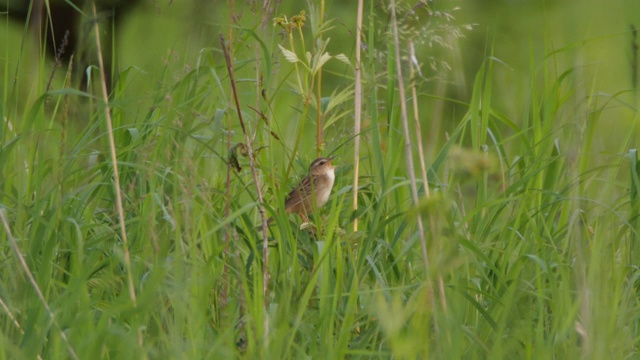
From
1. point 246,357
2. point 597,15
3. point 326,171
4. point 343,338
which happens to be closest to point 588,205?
point 326,171

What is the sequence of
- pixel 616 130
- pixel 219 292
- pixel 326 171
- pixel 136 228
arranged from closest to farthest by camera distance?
pixel 219 292 → pixel 136 228 → pixel 326 171 → pixel 616 130

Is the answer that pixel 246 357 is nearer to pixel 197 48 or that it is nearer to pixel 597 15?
pixel 197 48

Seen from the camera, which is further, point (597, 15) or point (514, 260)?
point (597, 15)

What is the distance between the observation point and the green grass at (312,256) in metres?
2.31

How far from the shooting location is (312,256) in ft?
9.83

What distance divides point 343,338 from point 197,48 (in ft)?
5.76

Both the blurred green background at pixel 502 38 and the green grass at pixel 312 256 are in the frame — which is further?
the blurred green background at pixel 502 38

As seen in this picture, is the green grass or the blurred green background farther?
the blurred green background

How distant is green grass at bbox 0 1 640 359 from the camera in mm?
2311

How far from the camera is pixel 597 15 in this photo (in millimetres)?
7336

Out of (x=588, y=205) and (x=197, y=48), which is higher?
(x=197, y=48)

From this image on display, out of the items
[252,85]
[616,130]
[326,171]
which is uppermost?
[252,85]

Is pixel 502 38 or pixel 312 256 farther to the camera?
pixel 502 38

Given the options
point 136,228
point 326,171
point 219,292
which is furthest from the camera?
point 326,171
